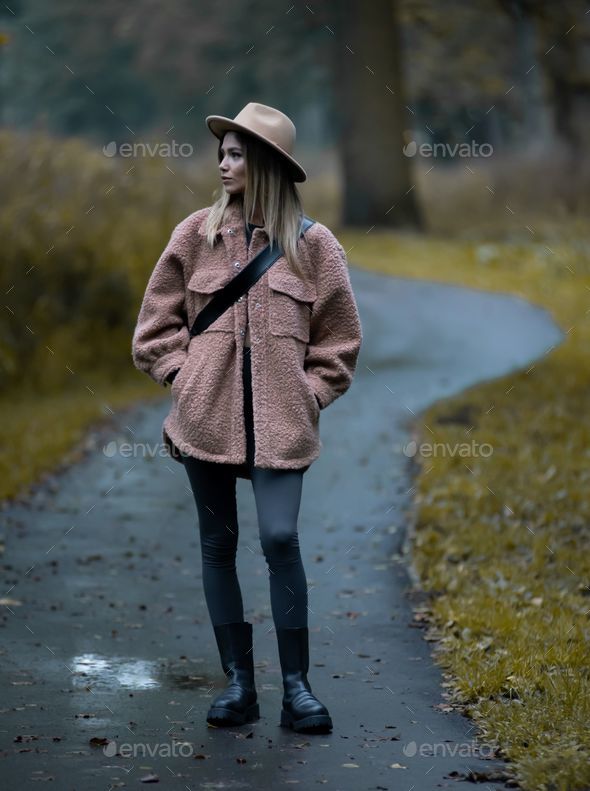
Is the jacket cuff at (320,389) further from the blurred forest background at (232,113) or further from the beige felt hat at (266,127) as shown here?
the blurred forest background at (232,113)

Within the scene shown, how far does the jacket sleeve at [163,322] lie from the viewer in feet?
16.4

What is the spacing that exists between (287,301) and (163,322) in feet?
1.45

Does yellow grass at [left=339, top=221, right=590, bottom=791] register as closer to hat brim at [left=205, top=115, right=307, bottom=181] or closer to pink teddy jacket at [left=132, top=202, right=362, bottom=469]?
pink teddy jacket at [left=132, top=202, right=362, bottom=469]

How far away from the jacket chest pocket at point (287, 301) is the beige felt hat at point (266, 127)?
0.37 meters

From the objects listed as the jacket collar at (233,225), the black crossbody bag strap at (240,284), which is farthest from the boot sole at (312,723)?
the jacket collar at (233,225)

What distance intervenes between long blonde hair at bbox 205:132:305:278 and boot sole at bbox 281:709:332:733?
1.50 metres

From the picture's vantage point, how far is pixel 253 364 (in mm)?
4895

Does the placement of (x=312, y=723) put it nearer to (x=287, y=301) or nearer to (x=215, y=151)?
(x=287, y=301)

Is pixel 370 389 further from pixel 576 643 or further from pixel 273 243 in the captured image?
pixel 273 243

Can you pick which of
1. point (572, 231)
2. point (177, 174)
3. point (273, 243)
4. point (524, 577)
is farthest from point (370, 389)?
point (572, 231)

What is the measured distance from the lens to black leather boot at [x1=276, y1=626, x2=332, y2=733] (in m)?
4.89

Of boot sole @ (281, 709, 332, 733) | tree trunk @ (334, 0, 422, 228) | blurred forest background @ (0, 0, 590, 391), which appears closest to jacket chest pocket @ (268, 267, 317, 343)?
boot sole @ (281, 709, 332, 733)

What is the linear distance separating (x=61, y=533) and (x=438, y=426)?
11.9 feet

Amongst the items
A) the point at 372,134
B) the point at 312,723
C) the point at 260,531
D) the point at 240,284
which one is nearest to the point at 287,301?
the point at 240,284
